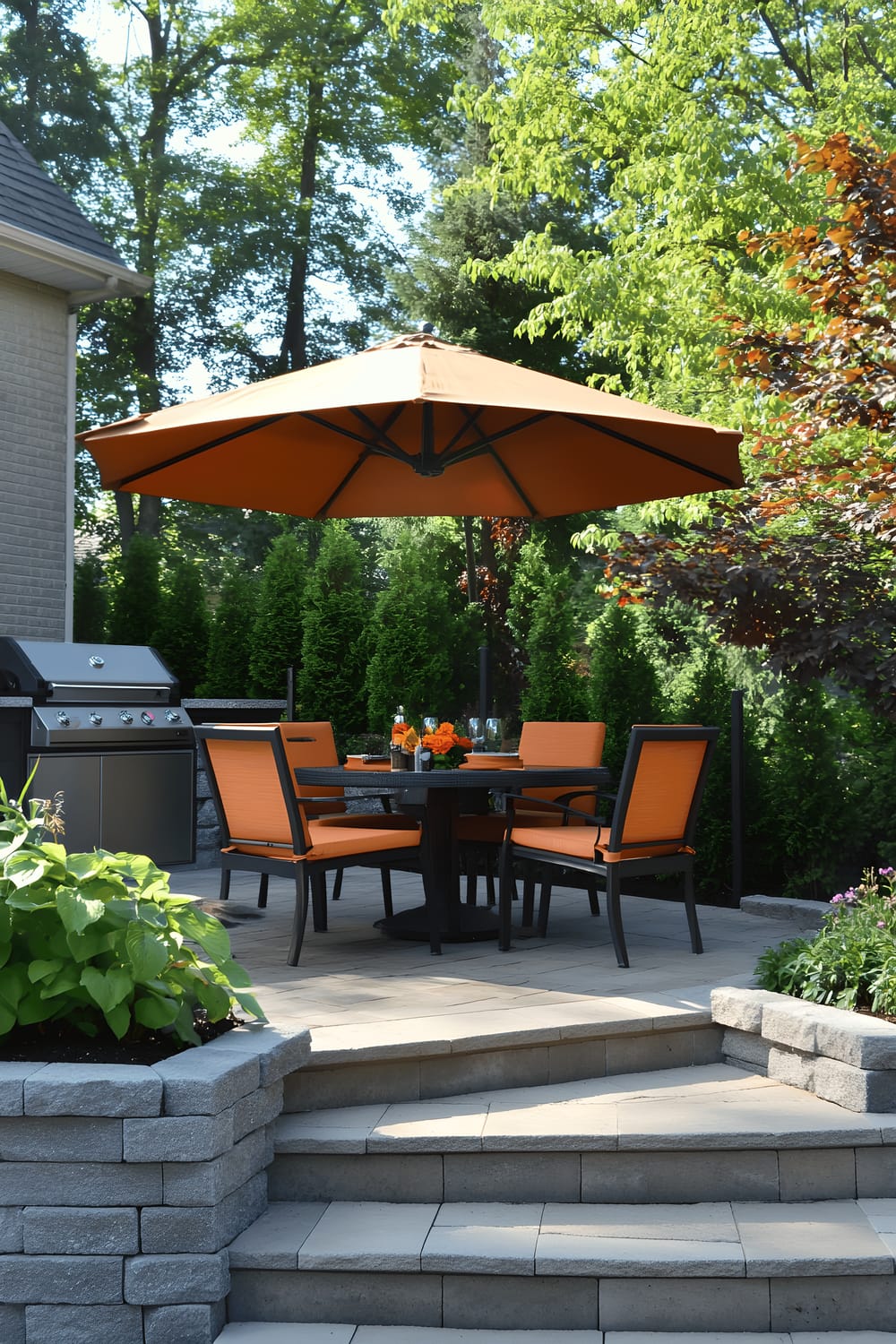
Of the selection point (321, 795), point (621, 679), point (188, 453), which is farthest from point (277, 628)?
point (188, 453)

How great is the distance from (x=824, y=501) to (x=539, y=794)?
6.51 ft

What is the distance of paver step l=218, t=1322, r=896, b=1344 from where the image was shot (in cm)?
264

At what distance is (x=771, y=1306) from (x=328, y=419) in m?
3.90

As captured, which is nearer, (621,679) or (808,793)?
(808,793)

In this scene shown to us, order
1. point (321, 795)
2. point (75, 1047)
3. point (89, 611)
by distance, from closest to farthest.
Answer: point (75, 1047), point (321, 795), point (89, 611)

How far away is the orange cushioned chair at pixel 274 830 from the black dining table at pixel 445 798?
0.38 ft

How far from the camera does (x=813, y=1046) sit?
3.35 meters

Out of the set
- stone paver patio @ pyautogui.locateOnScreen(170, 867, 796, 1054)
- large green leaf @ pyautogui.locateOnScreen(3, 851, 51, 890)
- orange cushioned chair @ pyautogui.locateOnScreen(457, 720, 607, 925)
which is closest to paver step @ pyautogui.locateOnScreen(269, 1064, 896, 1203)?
stone paver patio @ pyautogui.locateOnScreen(170, 867, 796, 1054)

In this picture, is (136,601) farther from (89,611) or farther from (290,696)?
(290,696)

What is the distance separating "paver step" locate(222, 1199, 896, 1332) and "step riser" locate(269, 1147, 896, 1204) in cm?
20

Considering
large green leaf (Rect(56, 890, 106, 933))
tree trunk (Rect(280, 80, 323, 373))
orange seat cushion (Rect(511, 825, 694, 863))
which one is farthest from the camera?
tree trunk (Rect(280, 80, 323, 373))

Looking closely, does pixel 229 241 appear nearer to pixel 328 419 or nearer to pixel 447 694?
pixel 447 694

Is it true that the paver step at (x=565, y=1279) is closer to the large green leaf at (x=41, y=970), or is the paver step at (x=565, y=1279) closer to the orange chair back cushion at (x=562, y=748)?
the large green leaf at (x=41, y=970)

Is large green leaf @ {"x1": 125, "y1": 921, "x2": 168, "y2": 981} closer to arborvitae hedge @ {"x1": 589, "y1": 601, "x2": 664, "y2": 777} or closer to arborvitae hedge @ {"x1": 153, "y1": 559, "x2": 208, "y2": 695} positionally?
arborvitae hedge @ {"x1": 589, "y1": 601, "x2": 664, "y2": 777}
